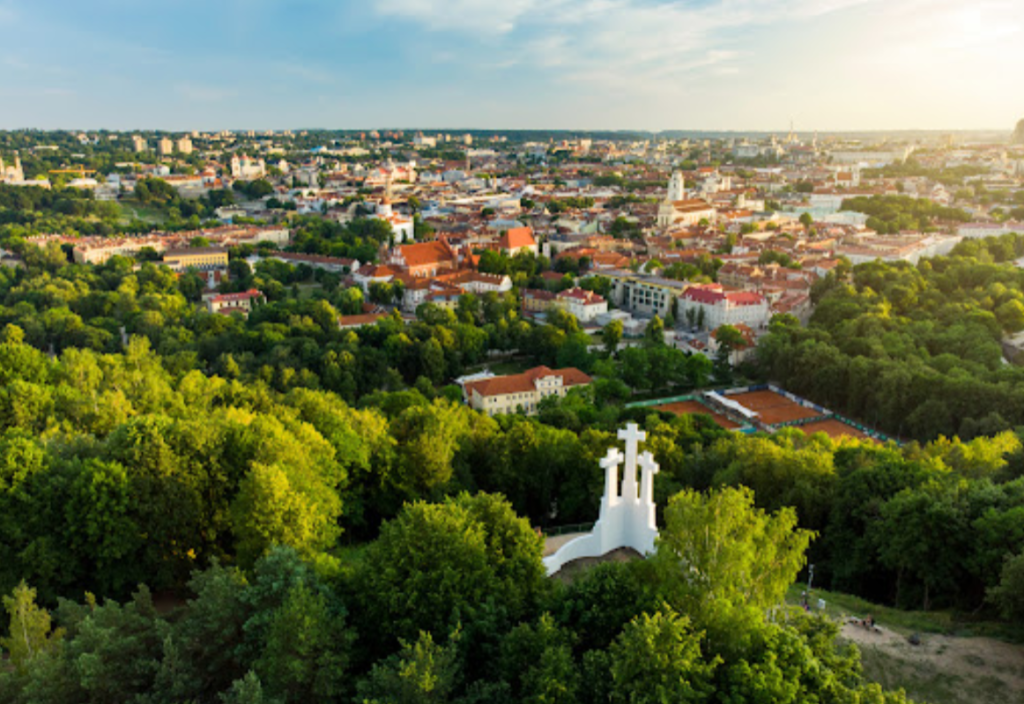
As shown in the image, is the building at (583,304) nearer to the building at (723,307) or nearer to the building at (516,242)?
the building at (723,307)

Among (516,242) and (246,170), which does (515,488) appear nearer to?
(516,242)

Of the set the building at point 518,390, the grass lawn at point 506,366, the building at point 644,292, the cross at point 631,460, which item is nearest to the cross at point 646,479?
the cross at point 631,460

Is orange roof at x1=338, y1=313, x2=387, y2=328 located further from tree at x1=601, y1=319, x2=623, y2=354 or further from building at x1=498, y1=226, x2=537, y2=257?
building at x1=498, y1=226, x2=537, y2=257

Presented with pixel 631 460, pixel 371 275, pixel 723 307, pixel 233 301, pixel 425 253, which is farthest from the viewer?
pixel 425 253

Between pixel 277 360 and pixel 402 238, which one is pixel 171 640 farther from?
pixel 402 238

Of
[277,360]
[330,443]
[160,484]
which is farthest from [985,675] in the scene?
[277,360]

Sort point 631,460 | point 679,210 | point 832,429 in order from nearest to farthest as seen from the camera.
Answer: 1. point 631,460
2. point 832,429
3. point 679,210

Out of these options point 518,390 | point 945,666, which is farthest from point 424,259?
point 945,666

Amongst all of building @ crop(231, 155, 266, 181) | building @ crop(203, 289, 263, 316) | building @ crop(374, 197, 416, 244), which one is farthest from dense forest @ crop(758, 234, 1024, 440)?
building @ crop(231, 155, 266, 181)
